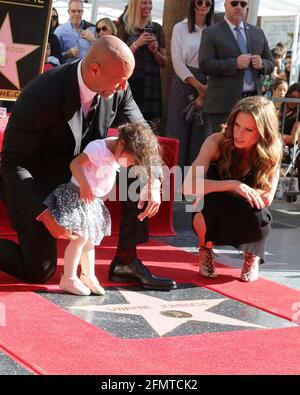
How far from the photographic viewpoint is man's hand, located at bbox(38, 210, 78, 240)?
3.58 m

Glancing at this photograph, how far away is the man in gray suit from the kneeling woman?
5.58ft

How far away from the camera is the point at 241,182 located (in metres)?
4.29

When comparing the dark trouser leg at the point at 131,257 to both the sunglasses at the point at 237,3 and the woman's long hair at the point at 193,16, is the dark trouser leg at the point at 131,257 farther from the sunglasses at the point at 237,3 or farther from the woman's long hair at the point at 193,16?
the woman's long hair at the point at 193,16

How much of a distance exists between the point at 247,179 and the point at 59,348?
1737 millimetres

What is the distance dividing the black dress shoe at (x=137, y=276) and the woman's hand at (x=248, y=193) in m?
0.56

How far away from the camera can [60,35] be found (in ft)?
23.8

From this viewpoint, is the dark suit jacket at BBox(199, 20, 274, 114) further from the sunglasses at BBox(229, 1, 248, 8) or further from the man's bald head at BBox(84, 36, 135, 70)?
the man's bald head at BBox(84, 36, 135, 70)

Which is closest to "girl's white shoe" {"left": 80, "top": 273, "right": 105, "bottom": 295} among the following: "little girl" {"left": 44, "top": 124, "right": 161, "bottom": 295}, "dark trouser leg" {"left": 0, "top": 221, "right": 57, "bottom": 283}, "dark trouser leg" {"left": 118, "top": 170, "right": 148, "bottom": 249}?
"little girl" {"left": 44, "top": 124, "right": 161, "bottom": 295}

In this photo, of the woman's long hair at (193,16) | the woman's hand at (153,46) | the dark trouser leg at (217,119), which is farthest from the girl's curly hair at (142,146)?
the woman's long hair at (193,16)

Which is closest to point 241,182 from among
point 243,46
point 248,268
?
point 248,268

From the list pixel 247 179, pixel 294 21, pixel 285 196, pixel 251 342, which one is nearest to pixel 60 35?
pixel 285 196

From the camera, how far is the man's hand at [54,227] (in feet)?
11.7

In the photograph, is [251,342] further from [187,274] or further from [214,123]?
[214,123]

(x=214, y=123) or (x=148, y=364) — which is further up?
(x=214, y=123)
